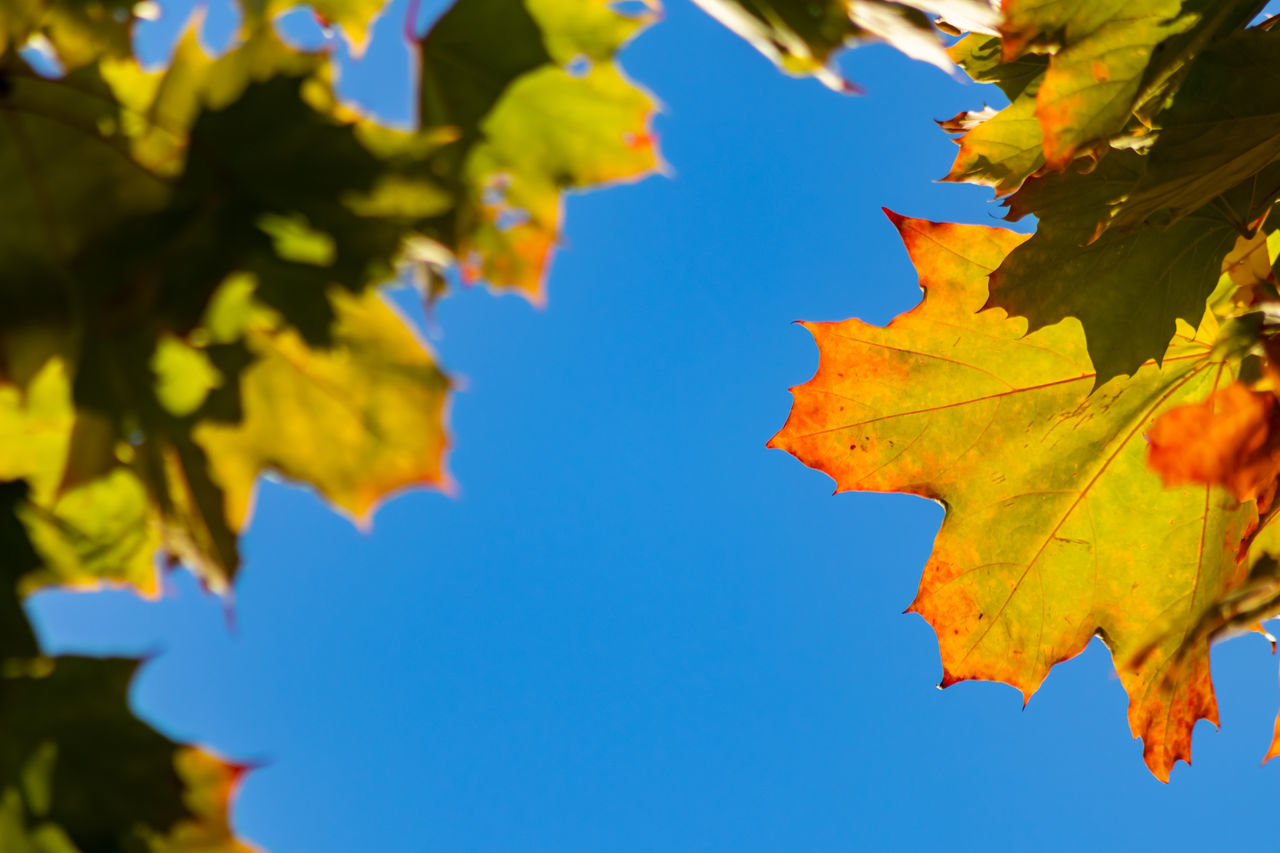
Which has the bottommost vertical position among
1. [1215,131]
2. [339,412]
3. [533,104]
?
[339,412]

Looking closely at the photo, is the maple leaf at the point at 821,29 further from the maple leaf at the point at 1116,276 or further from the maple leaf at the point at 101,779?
the maple leaf at the point at 101,779

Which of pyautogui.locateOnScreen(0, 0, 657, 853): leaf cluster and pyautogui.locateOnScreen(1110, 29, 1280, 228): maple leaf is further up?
pyautogui.locateOnScreen(1110, 29, 1280, 228): maple leaf

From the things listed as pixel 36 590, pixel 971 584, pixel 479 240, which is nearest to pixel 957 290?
pixel 971 584

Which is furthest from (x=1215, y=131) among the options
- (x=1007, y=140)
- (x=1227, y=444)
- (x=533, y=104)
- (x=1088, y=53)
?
(x=533, y=104)

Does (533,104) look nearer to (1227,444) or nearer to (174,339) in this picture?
(174,339)

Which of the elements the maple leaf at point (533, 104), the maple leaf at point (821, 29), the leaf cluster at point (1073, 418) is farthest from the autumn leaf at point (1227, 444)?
the maple leaf at point (533, 104)

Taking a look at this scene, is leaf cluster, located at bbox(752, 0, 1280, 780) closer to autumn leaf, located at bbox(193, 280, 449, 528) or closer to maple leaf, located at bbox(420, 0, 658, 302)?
maple leaf, located at bbox(420, 0, 658, 302)

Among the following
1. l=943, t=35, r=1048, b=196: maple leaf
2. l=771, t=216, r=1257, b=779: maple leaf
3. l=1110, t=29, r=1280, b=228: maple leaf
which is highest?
l=1110, t=29, r=1280, b=228: maple leaf

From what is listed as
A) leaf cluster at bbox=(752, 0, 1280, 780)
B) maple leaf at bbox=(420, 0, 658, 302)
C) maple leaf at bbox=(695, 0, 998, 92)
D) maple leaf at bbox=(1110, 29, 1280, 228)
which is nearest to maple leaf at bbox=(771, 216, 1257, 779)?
leaf cluster at bbox=(752, 0, 1280, 780)

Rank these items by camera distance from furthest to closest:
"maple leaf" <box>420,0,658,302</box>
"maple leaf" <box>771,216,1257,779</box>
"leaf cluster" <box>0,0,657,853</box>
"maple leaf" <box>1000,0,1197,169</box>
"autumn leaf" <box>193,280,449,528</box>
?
"maple leaf" <box>771,216,1257,779</box> < "maple leaf" <box>1000,0,1197,169</box> < "maple leaf" <box>420,0,658,302</box> < "autumn leaf" <box>193,280,449,528</box> < "leaf cluster" <box>0,0,657,853</box>
